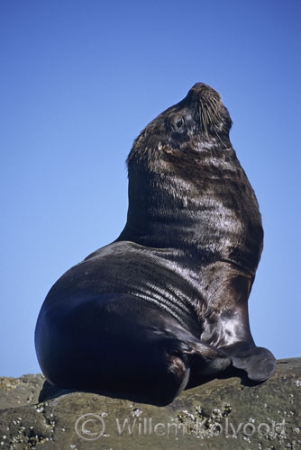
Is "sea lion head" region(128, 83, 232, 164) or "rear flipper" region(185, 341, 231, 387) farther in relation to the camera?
"sea lion head" region(128, 83, 232, 164)

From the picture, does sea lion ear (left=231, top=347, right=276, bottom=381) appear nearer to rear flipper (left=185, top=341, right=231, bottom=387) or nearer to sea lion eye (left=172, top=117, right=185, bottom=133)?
rear flipper (left=185, top=341, right=231, bottom=387)

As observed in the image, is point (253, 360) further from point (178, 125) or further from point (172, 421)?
point (178, 125)

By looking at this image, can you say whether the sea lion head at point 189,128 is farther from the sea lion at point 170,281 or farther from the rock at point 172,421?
the rock at point 172,421

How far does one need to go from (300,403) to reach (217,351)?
2.89 ft

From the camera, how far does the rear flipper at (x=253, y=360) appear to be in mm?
6516

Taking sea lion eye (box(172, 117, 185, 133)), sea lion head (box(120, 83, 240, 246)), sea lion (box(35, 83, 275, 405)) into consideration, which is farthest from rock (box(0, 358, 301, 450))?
sea lion eye (box(172, 117, 185, 133))

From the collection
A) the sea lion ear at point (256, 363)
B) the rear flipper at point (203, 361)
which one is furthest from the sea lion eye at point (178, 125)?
the rear flipper at point (203, 361)

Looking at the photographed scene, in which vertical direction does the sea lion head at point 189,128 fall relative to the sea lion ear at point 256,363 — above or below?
above

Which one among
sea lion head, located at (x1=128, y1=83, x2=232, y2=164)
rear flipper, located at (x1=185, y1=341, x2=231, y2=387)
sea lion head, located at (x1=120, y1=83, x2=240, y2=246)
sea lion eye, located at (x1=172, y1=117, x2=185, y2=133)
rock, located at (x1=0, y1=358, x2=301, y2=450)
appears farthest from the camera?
sea lion eye, located at (x1=172, y1=117, x2=185, y2=133)

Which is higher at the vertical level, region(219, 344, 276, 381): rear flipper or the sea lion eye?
the sea lion eye

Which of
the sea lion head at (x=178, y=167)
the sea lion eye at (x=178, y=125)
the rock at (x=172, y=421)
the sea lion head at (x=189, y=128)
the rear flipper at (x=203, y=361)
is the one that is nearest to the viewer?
the rock at (x=172, y=421)

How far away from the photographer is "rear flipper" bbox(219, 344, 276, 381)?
21.4ft

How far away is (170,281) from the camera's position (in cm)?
754

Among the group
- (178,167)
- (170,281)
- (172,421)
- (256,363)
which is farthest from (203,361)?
(178,167)
